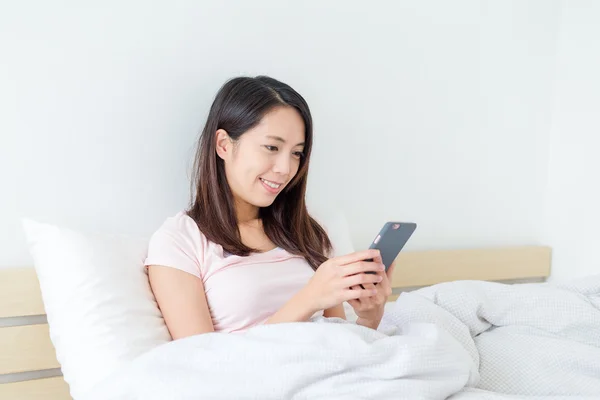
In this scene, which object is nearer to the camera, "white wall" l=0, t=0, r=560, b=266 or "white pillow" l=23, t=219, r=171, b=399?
"white pillow" l=23, t=219, r=171, b=399

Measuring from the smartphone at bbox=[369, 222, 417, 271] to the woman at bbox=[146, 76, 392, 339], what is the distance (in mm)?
45

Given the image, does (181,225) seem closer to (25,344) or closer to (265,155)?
(265,155)

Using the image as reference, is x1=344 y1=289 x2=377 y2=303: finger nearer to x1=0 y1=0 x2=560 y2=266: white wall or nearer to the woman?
the woman

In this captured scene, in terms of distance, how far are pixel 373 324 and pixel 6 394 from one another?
81 centimetres

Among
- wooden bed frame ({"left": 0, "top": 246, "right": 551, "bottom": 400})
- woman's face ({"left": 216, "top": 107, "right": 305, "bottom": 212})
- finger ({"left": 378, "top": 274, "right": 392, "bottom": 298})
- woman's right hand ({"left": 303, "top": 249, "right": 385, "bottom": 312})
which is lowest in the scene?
wooden bed frame ({"left": 0, "top": 246, "right": 551, "bottom": 400})

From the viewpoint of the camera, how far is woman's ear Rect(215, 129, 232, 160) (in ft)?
4.78

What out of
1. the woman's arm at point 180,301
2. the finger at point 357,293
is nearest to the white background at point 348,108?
the woman's arm at point 180,301

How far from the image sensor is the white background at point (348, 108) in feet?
4.78

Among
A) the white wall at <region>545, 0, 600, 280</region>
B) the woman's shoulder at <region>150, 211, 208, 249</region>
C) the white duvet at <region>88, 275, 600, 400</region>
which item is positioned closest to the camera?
the white duvet at <region>88, 275, 600, 400</region>

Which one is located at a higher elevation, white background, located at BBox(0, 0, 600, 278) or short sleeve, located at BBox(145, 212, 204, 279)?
white background, located at BBox(0, 0, 600, 278)

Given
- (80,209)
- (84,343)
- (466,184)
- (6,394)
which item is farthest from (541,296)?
(6,394)

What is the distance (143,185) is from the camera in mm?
1572

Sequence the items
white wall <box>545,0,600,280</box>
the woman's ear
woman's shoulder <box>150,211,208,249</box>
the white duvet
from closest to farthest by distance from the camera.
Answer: the white duvet → woman's shoulder <box>150,211,208,249</box> → the woman's ear → white wall <box>545,0,600,280</box>

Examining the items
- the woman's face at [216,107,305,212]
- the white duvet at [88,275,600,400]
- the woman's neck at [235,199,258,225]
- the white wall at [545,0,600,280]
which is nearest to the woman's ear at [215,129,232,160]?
the woman's face at [216,107,305,212]
